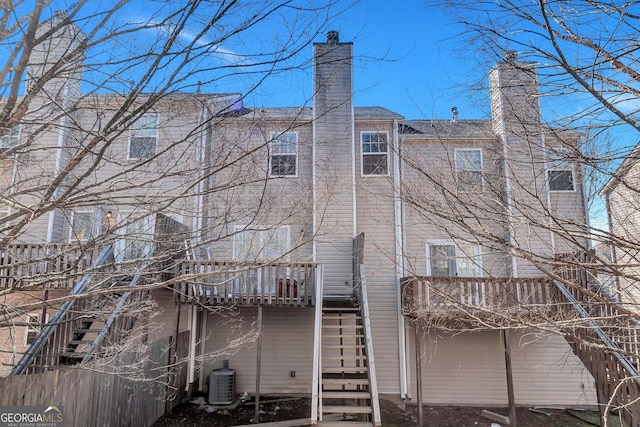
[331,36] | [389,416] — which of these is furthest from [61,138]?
[389,416]

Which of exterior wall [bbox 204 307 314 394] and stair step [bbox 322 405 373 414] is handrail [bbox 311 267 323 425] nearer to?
stair step [bbox 322 405 373 414]

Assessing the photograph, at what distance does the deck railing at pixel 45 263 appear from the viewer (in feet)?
11.3

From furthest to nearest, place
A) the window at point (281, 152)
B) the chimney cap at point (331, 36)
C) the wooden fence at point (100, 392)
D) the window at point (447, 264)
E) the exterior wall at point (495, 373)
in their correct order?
the window at point (447, 264), the exterior wall at point (495, 373), the wooden fence at point (100, 392), the window at point (281, 152), the chimney cap at point (331, 36)

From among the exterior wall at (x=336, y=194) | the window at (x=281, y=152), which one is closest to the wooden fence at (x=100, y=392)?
the window at (x=281, y=152)

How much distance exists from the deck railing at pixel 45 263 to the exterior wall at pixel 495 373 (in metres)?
7.91

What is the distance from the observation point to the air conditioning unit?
915cm

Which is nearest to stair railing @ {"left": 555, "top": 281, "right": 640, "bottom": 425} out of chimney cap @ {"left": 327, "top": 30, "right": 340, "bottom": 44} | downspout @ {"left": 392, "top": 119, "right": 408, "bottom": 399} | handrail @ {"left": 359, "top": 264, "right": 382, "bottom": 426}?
handrail @ {"left": 359, "top": 264, "right": 382, "bottom": 426}

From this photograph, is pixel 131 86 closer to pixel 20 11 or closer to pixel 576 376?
pixel 20 11

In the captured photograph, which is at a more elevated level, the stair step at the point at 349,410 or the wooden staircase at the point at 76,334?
the wooden staircase at the point at 76,334

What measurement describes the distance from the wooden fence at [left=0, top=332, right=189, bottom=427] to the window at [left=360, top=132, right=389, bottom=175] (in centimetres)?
658

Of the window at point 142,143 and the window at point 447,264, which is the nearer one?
the window at point 142,143

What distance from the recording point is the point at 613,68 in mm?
3135

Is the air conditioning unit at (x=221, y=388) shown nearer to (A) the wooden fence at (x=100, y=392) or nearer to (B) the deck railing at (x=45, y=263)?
(A) the wooden fence at (x=100, y=392)

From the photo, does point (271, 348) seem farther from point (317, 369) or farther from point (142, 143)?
point (142, 143)
